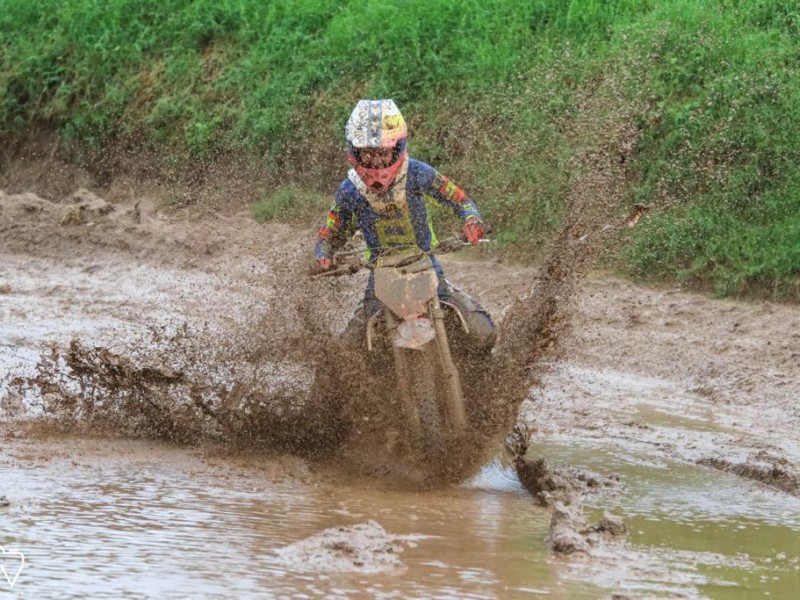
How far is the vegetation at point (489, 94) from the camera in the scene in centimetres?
1078

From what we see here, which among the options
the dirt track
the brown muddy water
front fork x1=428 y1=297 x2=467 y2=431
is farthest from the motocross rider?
the brown muddy water

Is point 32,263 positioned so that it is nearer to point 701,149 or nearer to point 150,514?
point 701,149

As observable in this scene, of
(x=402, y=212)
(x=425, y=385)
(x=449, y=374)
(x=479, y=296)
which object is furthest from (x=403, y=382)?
(x=479, y=296)

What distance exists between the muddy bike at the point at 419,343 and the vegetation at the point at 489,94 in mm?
4563

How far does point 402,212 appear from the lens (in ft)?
21.7

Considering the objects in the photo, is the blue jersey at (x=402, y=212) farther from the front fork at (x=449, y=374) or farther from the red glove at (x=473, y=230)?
the front fork at (x=449, y=374)

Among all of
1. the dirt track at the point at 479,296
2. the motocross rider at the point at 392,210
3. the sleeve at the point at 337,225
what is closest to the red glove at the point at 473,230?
the motocross rider at the point at 392,210

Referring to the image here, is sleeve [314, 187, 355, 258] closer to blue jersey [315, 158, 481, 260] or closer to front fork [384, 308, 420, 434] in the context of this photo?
blue jersey [315, 158, 481, 260]

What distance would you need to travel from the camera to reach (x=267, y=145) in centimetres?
1441

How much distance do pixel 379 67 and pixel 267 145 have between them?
1.44 meters

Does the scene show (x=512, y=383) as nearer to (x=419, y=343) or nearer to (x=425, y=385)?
(x=425, y=385)

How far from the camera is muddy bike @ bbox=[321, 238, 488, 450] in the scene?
612 centimetres

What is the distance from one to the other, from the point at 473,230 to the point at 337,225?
0.75 meters

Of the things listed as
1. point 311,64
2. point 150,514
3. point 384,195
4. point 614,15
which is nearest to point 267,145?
point 311,64
